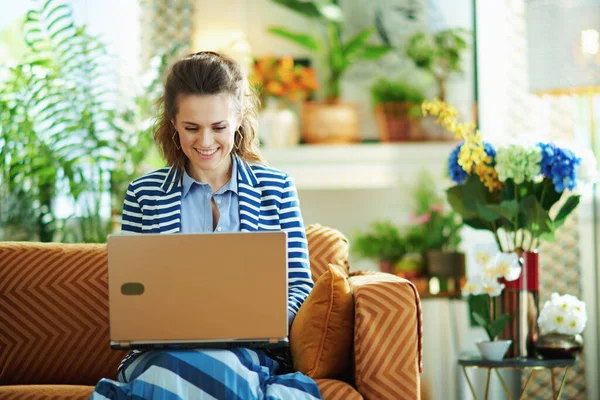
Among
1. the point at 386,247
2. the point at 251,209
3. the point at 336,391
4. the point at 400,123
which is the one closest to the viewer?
the point at 336,391

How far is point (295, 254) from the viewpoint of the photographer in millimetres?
2164

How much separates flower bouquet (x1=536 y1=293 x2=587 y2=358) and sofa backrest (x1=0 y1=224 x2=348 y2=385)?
2.14ft

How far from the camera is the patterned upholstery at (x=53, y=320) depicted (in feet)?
7.79

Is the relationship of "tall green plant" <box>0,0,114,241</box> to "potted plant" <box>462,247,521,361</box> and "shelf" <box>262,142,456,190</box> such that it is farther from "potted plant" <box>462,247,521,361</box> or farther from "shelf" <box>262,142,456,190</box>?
"potted plant" <box>462,247,521,361</box>

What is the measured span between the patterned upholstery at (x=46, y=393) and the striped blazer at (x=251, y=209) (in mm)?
420

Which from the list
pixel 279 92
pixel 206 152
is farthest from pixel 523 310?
pixel 279 92

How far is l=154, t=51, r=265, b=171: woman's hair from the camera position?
2096 mm

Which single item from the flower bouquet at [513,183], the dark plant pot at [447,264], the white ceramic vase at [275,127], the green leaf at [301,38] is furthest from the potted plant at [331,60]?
the flower bouquet at [513,183]

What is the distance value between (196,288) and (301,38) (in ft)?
10.3

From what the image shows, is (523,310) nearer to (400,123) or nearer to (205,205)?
(205,205)

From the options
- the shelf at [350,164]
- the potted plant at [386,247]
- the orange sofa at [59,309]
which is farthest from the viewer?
the shelf at [350,164]

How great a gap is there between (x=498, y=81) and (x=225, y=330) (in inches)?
118

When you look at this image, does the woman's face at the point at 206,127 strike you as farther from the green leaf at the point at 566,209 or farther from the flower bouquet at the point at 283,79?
the flower bouquet at the point at 283,79

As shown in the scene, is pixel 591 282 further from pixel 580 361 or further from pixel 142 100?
pixel 142 100
